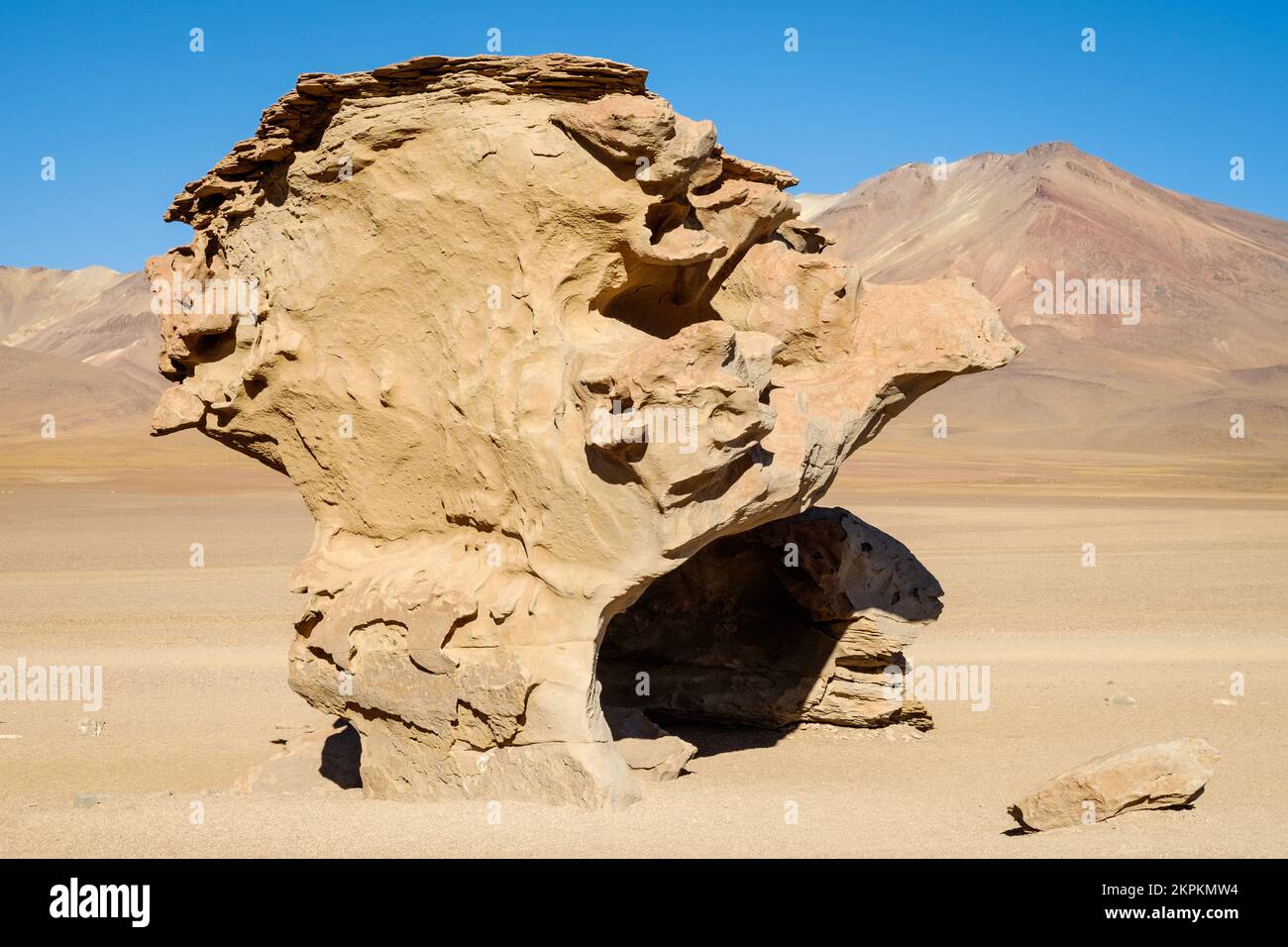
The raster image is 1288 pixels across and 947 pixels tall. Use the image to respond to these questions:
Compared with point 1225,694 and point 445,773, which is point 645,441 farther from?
point 1225,694

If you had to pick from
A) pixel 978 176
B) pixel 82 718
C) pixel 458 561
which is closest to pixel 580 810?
pixel 458 561

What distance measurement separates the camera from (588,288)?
831 centimetres

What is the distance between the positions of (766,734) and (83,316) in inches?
6848

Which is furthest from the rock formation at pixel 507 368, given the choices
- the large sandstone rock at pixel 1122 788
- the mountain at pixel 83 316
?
the mountain at pixel 83 316

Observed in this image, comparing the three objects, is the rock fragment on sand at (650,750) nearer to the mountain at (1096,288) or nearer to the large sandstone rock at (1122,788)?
the large sandstone rock at (1122,788)

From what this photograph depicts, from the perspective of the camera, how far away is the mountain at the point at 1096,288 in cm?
7606

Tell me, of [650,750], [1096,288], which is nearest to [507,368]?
[650,750]

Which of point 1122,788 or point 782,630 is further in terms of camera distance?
point 782,630

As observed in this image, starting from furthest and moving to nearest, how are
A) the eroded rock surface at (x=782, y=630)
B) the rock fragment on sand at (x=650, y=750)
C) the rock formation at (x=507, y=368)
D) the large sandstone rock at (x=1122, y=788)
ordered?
the eroded rock surface at (x=782, y=630)
the rock fragment on sand at (x=650, y=750)
the rock formation at (x=507, y=368)
the large sandstone rock at (x=1122, y=788)

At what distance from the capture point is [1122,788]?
7.25 meters

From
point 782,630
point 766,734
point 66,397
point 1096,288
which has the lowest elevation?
point 766,734

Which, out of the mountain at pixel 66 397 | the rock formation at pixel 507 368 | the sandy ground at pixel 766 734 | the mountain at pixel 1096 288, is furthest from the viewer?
the mountain at pixel 66 397

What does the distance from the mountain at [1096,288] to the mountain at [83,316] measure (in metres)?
71.6

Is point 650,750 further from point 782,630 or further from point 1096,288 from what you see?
point 1096,288
